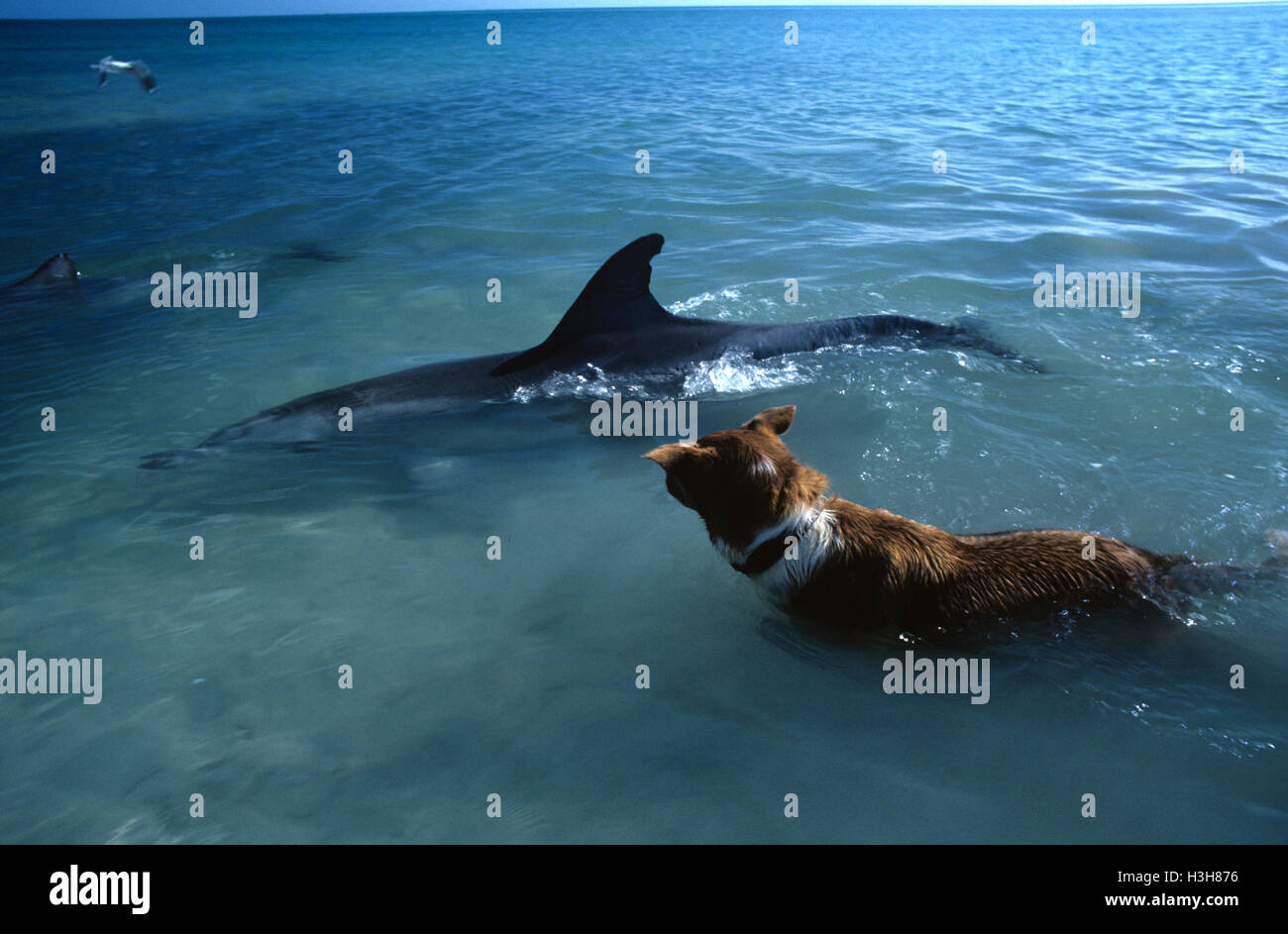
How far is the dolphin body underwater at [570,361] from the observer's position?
6727 millimetres

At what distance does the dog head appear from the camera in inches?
153

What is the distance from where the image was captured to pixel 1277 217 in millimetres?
11844

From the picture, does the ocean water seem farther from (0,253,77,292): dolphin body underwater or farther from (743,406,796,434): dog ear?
(743,406,796,434): dog ear

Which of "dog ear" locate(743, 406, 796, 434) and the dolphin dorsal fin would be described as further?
the dolphin dorsal fin

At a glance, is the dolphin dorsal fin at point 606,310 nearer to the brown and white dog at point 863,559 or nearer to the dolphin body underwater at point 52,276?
the brown and white dog at point 863,559

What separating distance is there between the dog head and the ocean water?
2.29ft

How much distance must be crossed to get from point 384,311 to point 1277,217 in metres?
12.3

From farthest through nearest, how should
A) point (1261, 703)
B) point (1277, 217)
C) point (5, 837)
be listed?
1. point (1277, 217)
2. point (1261, 703)
3. point (5, 837)

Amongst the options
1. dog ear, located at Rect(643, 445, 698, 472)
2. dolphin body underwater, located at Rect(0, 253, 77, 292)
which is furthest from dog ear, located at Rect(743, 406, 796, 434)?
dolphin body underwater, located at Rect(0, 253, 77, 292)

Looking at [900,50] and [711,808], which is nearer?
[711,808]

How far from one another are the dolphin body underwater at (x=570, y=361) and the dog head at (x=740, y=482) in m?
3.10

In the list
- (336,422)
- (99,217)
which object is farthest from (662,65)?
(336,422)

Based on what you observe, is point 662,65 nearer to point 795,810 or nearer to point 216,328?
point 216,328

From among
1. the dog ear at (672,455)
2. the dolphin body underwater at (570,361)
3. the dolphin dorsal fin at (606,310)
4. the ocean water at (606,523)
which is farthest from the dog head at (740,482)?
the dolphin dorsal fin at (606,310)
